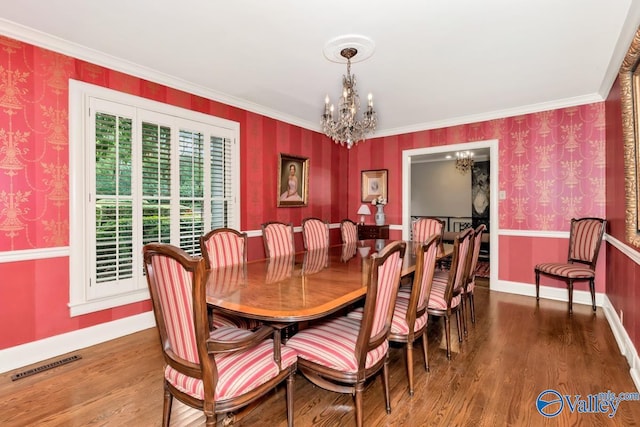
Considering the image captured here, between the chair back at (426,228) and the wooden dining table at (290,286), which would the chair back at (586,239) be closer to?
the chair back at (426,228)

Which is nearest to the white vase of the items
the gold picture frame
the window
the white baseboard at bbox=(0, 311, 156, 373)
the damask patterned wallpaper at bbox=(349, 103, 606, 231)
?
the damask patterned wallpaper at bbox=(349, 103, 606, 231)

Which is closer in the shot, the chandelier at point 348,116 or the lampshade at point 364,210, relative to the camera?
the chandelier at point 348,116

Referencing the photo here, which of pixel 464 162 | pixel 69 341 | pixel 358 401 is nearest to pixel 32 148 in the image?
pixel 69 341

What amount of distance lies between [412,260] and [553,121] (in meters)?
3.21

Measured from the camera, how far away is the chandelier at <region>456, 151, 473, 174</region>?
7.42 m

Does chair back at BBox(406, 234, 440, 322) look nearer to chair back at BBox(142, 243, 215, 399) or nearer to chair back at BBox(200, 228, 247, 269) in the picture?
chair back at BBox(142, 243, 215, 399)

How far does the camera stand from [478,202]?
324 inches

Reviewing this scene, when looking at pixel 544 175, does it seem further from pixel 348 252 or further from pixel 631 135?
pixel 348 252

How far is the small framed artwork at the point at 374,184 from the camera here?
5746 millimetres

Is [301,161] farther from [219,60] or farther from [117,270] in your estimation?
[117,270]

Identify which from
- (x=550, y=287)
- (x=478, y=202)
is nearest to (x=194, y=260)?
(x=550, y=287)

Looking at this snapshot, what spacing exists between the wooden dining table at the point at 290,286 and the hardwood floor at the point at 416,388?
2.47 ft

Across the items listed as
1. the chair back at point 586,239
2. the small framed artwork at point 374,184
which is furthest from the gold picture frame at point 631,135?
the small framed artwork at point 374,184

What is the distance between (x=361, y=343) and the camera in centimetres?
158
